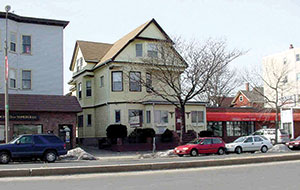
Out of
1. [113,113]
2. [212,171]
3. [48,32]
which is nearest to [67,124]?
[113,113]

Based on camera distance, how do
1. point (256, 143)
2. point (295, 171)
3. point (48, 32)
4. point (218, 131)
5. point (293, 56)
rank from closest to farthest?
point (295, 171)
point (256, 143)
point (48, 32)
point (218, 131)
point (293, 56)

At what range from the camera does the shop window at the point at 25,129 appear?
101 feet

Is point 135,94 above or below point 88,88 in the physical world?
below

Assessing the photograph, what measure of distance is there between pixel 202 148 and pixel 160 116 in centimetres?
1100

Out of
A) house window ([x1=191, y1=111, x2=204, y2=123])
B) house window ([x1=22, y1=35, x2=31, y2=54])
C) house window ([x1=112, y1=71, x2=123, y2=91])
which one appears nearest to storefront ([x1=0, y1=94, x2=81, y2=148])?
house window ([x1=22, y1=35, x2=31, y2=54])

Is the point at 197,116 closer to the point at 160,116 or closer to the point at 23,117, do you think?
the point at 160,116

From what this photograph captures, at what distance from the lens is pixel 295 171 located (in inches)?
591

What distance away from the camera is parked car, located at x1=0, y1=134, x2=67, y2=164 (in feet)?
72.9

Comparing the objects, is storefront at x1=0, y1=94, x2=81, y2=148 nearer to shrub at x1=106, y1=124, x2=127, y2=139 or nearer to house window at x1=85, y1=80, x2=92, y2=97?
shrub at x1=106, y1=124, x2=127, y2=139

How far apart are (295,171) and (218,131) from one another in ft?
102

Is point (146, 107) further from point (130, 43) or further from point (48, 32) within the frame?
point (48, 32)

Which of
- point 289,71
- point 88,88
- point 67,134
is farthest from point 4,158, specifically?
point 289,71

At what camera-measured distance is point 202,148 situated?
27.5 m

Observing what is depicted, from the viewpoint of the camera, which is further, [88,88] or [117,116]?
[88,88]
